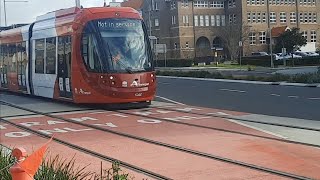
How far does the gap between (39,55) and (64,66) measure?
11.0 feet

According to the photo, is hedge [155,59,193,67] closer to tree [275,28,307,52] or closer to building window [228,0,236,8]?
tree [275,28,307,52]

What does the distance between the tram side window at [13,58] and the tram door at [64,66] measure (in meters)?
6.98

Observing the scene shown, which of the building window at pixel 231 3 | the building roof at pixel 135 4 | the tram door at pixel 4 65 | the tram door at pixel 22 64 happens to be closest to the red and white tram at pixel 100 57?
the tram door at pixel 22 64

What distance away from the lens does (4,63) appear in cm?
2956

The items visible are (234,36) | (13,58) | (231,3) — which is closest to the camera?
(13,58)

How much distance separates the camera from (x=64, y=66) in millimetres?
20328

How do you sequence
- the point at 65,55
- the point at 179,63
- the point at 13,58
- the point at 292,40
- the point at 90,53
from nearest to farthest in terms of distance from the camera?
the point at 90,53
the point at 65,55
the point at 13,58
the point at 292,40
the point at 179,63

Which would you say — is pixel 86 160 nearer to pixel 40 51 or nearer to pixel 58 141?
pixel 58 141

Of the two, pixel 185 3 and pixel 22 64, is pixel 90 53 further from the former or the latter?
pixel 185 3

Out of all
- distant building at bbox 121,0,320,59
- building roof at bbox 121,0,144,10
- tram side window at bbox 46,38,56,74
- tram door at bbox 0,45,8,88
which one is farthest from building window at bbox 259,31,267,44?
tram side window at bbox 46,38,56,74

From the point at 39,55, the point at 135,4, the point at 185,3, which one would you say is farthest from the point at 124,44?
the point at 135,4

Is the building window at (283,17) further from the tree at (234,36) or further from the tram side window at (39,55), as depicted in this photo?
the tram side window at (39,55)

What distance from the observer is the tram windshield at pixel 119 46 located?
18250 mm

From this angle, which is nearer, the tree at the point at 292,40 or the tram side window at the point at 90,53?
the tram side window at the point at 90,53
